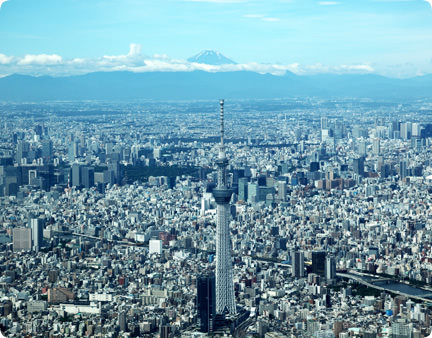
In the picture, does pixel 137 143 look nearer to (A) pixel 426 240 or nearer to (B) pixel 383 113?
(B) pixel 383 113

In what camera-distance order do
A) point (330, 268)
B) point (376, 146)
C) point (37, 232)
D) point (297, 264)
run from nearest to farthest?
point (330, 268)
point (297, 264)
point (37, 232)
point (376, 146)

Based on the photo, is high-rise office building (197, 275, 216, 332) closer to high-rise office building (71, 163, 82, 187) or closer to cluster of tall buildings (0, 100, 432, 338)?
cluster of tall buildings (0, 100, 432, 338)

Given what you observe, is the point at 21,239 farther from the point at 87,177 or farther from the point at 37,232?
the point at 87,177

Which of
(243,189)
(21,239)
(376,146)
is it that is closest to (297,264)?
(21,239)

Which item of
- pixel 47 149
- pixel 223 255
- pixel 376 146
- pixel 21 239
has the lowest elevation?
pixel 21 239

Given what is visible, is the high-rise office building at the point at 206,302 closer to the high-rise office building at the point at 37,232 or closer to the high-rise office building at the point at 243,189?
the high-rise office building at the point at 37,232

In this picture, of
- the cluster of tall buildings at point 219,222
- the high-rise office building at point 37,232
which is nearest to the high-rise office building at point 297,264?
the cluster of tall buildings at point 219,222

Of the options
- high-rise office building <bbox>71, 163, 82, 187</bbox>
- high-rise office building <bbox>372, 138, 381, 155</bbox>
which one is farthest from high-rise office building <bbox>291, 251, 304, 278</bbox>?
high-rise office building <bbox>372, 138, 381, 155</bbox>
